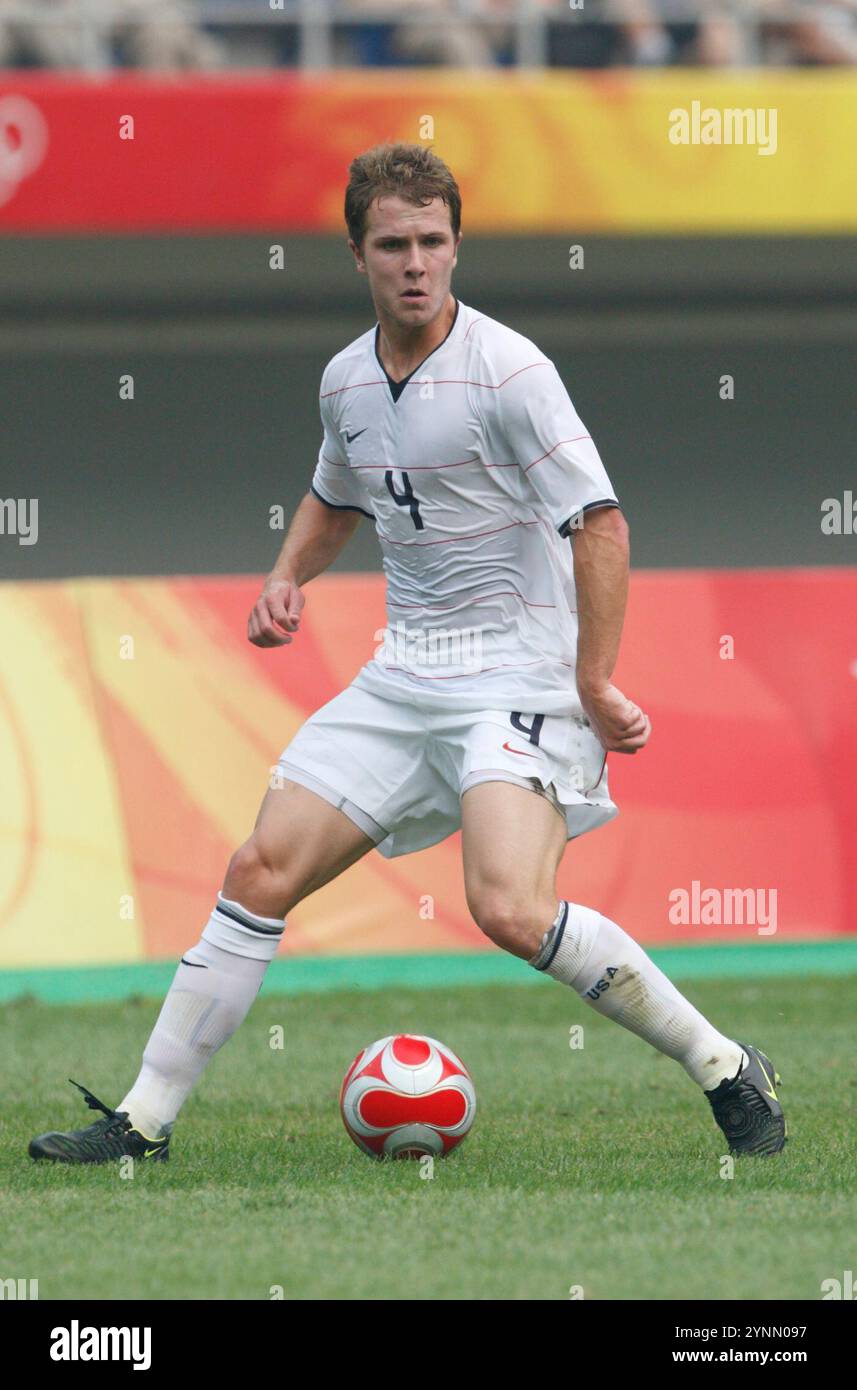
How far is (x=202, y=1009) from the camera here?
15.4 ft

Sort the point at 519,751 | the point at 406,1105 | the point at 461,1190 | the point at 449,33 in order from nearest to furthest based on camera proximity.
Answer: the point at 461,1190 < the point at 519,751 < the point at 406,1105 < the point at 449,33

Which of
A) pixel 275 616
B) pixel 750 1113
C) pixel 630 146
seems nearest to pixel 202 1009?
pixel 275 616

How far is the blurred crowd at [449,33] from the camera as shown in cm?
1137

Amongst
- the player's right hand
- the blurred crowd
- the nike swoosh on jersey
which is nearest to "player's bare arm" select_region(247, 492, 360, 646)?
the player's right hand

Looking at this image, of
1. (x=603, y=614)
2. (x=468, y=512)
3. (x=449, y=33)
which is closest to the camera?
(x=603, y=614)

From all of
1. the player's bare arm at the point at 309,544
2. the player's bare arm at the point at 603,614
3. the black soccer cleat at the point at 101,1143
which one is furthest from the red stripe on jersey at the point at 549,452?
the black soccer cleat at the point at 101,1143

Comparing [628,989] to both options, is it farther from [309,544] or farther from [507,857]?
[309,544]

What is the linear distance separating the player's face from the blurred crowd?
7292 mm

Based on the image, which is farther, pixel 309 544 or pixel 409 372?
pixel 309 544

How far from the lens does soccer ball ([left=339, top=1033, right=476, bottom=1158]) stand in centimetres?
477

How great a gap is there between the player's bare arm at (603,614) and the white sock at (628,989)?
423 millimetres

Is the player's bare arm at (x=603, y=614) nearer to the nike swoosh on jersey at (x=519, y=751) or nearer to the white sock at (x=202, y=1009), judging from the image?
the nike swoosh on jersey at (x=519, y=751)

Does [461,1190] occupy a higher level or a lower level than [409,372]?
lower

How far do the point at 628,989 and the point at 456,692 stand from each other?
2.53 ft
